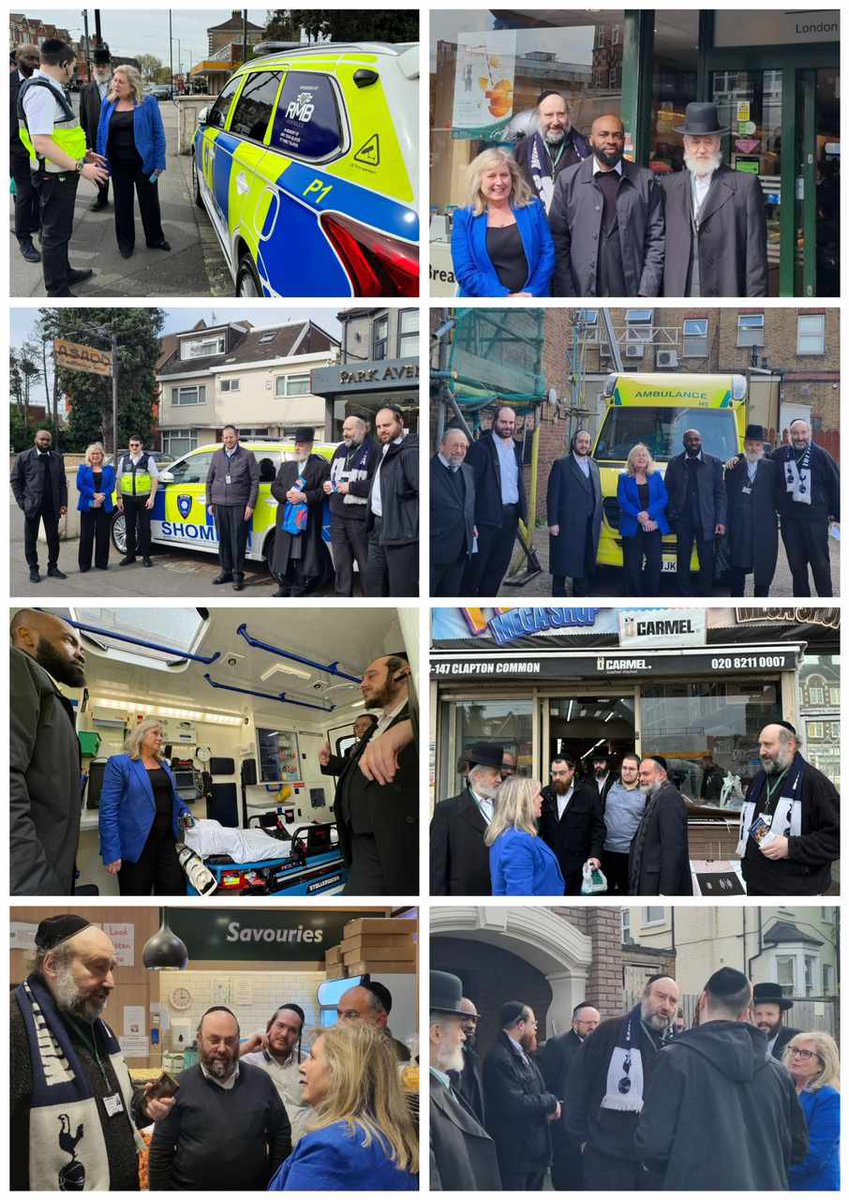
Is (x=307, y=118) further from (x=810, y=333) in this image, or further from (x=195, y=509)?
(x=810, y=333)

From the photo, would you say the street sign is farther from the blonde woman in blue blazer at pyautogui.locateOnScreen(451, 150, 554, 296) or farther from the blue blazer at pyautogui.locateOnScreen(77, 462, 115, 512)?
the blonde woman in blue blazer at pyautogui.locateOnScreen(451, 150, 554, 296)

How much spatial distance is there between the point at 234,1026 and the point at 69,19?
3.11m

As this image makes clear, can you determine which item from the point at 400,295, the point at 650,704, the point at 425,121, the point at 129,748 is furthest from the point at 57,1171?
the point at 425,121

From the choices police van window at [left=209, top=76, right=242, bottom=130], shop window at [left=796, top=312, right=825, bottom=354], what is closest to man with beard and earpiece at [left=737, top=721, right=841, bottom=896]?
shop window at [left=796, top=312, right=825, bottom=354]

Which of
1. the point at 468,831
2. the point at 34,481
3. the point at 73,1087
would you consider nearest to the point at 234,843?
the point at 468,831

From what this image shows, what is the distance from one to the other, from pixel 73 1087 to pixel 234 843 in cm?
84

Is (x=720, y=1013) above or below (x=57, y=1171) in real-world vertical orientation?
above

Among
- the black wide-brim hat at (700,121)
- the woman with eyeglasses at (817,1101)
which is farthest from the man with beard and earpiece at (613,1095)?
the black wide-brim hat at (700,121)

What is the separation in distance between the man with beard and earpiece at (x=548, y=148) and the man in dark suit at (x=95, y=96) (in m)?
1.28

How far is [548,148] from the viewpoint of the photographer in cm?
390

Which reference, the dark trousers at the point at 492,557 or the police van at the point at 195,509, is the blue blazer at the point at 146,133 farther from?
the dark trousers at the point at 492,557

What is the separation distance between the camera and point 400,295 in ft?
12.7

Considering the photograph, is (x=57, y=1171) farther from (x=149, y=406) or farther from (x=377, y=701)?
(x=149, y=406)

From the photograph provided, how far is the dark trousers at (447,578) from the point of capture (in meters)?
3.91
